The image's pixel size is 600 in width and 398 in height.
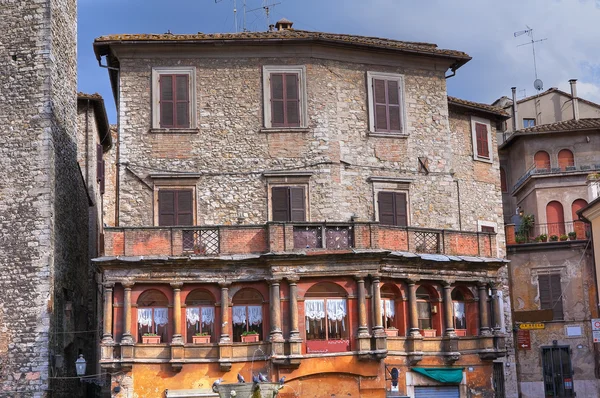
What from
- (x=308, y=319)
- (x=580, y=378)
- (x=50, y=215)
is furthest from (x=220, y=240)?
(x=580, y=378)

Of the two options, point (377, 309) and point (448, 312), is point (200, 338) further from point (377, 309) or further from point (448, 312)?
point (448, 312)

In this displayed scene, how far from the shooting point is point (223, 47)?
120 feet

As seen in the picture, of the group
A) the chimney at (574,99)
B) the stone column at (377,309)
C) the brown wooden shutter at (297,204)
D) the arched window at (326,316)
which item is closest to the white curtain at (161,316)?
the arched window at (326,316)

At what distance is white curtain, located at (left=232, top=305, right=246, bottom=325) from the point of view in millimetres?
33781

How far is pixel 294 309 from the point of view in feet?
108

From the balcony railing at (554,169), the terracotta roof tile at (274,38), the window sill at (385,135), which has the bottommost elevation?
the window sill at (385,135)

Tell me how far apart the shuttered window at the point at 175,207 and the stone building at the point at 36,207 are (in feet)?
12.7

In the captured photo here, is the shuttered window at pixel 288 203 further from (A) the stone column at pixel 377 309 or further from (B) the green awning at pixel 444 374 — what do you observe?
(B) the green awning at pixel 444 374

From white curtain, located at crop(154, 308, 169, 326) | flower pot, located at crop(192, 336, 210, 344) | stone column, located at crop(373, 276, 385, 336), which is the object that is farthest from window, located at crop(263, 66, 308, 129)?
flower pot, located at crop(192, 336, 210, 344)

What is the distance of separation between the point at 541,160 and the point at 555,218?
4207mm

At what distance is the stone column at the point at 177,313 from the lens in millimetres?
32906

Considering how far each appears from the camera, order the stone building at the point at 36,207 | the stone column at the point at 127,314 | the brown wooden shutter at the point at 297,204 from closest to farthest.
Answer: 1. the stone column at the point at 127,314
2. the stone building at the point at 36,207
3. the brown wooden shutter at the point at 297,204

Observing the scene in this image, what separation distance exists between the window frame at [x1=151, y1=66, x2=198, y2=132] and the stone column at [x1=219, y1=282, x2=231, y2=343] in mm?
6183

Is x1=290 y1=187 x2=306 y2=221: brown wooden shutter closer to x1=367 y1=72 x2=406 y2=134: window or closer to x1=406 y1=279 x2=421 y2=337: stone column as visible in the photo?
x1=367 y1=72 x2=406 y2=134: window
